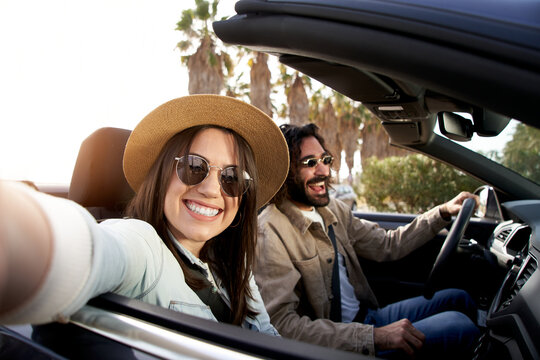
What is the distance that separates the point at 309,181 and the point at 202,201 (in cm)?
124

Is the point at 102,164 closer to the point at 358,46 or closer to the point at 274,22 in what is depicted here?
the point at 274,22

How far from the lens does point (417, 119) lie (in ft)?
5.75

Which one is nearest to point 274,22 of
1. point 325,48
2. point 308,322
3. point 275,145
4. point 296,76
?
point 325,48

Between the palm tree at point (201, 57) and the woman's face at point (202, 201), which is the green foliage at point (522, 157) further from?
the palm tree at point (201, 57)

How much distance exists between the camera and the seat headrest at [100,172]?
209 centimetres

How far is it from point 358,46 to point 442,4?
0.17 meters

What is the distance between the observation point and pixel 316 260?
226 cm

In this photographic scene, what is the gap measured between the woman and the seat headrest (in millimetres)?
510

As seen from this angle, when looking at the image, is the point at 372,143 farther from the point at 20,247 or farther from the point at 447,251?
the point at 20,247

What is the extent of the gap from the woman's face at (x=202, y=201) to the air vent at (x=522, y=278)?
1259 millimetres

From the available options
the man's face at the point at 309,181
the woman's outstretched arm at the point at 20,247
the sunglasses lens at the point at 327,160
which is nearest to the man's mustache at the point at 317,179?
the man's face at the point at 309,181

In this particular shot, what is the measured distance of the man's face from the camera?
2525mm

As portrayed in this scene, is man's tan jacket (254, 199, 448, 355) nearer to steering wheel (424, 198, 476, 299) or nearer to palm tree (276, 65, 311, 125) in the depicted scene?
steering wheel (424, 198, 476, 299)

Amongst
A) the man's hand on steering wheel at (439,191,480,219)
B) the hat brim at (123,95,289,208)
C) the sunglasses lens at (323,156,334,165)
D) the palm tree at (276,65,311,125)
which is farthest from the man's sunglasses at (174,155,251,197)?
the palm tree at (276,65,311,125)
